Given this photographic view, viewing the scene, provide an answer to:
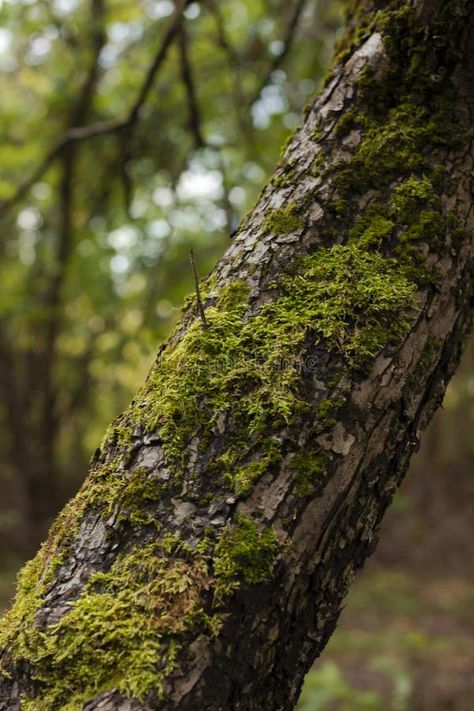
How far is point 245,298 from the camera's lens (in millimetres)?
1469

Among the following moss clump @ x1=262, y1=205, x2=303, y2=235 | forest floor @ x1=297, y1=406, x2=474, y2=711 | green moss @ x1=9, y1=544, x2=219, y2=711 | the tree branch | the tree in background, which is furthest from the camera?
forest floor @ x1=297, y1=406, x2=474, y2=711

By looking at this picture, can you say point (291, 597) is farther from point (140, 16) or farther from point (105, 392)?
point (105, 392)

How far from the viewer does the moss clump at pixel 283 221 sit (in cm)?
153

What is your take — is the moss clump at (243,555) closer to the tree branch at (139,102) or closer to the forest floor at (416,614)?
the tree branch at (139,102)

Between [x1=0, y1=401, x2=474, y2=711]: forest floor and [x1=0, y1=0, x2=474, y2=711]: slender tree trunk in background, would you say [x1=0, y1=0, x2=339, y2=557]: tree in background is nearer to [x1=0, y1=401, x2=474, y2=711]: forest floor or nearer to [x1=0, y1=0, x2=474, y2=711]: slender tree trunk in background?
[x1=0, y1=0, x2=474, y2=711]: slender tree trunk in background

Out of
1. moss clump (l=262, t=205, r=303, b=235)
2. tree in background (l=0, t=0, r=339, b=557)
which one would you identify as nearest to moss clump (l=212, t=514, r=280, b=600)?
moss clump (l=262, t=205, r=303, b=235)

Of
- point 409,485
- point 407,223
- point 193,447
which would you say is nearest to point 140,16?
point 407,223

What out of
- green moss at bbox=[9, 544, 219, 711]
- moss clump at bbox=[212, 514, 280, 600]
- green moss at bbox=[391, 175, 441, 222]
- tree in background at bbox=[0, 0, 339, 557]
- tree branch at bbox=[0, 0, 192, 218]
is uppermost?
tree in background at bbox=[0, 0, 339, 557]

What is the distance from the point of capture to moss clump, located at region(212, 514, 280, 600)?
3.89 feet

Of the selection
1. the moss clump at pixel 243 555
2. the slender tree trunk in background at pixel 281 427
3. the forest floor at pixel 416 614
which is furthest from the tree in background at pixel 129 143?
the forest floor at pixel 416 614

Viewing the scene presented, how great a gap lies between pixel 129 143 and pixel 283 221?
102 inches

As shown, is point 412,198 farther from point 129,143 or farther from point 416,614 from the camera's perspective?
point 416,614

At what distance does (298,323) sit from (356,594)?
27.9 ft

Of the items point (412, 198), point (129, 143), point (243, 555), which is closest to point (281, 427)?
point (243, 555)
